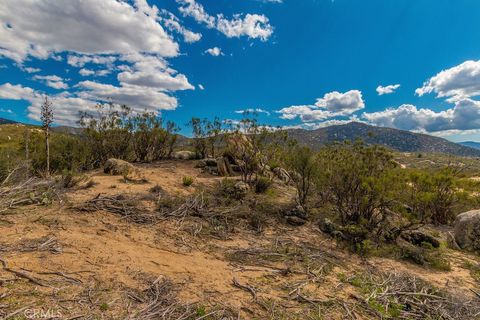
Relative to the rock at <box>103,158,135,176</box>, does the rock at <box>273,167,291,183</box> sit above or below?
below

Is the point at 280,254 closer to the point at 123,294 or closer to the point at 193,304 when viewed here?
the point at 193,304

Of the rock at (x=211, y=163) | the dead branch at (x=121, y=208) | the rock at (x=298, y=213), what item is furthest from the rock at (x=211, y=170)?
the dead branch at (x=121, y=208)

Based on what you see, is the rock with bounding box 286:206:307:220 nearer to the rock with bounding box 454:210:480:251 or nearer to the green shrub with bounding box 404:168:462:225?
the green shrub with bounding box 404:168:462:225

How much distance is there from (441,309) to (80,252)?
715 centimetres

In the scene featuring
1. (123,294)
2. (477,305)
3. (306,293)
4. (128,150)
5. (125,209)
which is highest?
(128,150)

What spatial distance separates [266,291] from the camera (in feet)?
17.6

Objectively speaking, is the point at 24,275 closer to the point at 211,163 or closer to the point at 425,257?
the point at 425,257

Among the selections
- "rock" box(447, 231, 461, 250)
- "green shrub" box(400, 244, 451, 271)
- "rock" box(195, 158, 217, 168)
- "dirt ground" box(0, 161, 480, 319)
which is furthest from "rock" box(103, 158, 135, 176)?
"rock" box(447, 231, 461, 250)

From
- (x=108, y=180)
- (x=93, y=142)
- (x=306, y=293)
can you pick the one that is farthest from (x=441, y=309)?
(x=93, y=142)

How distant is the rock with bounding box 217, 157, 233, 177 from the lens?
1621 cm

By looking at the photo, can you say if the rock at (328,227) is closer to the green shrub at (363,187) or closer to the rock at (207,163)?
the green shrub at (363,187)

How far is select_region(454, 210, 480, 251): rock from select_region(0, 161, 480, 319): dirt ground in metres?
0.91

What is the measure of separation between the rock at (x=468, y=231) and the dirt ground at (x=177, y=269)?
0.91m

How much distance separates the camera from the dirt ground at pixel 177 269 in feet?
14.6
